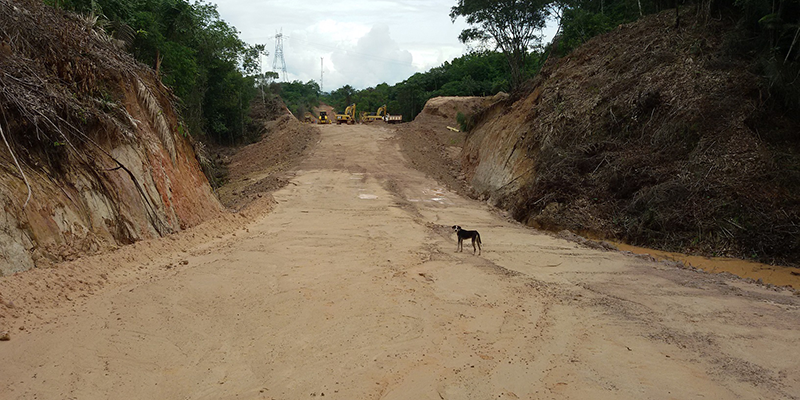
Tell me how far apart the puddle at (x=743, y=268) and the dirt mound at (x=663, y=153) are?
0.32 metres

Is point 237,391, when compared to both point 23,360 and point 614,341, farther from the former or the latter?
point 614,341

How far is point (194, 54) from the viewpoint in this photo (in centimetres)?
2416

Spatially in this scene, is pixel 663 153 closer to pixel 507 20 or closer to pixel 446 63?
pixel 507 20

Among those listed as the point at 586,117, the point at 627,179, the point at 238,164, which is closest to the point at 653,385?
the point at 627,179

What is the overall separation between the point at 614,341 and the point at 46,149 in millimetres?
6400

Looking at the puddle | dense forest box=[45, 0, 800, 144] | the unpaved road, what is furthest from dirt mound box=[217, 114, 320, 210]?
the puddle

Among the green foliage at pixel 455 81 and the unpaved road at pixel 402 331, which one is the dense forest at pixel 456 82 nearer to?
the green foliage at pixel 455 81

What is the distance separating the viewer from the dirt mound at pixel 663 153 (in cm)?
829

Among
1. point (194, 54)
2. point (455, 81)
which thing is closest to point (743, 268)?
point (194, 54)

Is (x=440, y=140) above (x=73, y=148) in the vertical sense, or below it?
below

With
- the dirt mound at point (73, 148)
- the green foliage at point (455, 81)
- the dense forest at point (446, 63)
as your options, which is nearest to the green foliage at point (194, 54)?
the dense forest at point (446, 63)

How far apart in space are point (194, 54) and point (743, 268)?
2530cm

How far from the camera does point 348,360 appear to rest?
351cm

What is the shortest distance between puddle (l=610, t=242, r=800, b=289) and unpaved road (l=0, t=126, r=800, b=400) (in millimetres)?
1267
